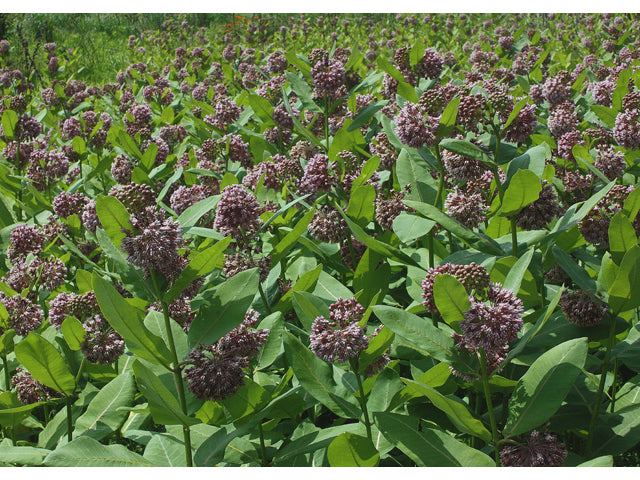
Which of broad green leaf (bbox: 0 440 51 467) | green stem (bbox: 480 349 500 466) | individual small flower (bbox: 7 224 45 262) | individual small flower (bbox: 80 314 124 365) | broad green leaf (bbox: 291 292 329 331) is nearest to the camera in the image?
green stem (bbox: 480 349 500 466)

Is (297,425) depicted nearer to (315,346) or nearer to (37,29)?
(315,346)

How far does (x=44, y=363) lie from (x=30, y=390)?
0.36m

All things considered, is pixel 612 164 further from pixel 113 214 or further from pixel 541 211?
pixel 113 214

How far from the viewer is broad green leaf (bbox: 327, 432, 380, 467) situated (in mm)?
1912

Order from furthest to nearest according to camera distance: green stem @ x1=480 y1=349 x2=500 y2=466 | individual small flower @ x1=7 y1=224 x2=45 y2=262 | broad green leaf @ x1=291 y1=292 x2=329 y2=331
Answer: individual small flower @ x1=7 y1=224 x2=45 y2=262 < broad green leaf @ x1=291 y1=292 x2=329 y2=331 < green stem @ x1=480 y1=349 x2=500 y2=466

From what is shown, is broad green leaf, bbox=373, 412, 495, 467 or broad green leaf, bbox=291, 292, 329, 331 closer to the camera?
broad green leaf, bbox=373, 412, 495, 467

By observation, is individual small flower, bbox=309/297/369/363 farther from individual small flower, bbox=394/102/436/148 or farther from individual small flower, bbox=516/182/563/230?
individual small flower, bbox=516/182/563/230

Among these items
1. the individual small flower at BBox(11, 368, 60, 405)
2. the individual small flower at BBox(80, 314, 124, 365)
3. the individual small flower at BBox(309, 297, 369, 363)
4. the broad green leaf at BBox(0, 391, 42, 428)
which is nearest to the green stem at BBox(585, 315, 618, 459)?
the individual small flower at BBox(309, 297, 369, 363)

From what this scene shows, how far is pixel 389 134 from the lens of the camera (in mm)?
2740

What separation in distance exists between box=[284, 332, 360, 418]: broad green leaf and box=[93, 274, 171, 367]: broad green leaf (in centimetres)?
44

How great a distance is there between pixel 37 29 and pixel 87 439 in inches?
575

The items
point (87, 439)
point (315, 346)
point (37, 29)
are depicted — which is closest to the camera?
point (315, 346)

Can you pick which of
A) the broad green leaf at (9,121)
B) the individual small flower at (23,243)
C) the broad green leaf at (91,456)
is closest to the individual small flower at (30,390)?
the broad green leaf at (91,456)

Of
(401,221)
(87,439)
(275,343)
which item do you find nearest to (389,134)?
(401,221)
